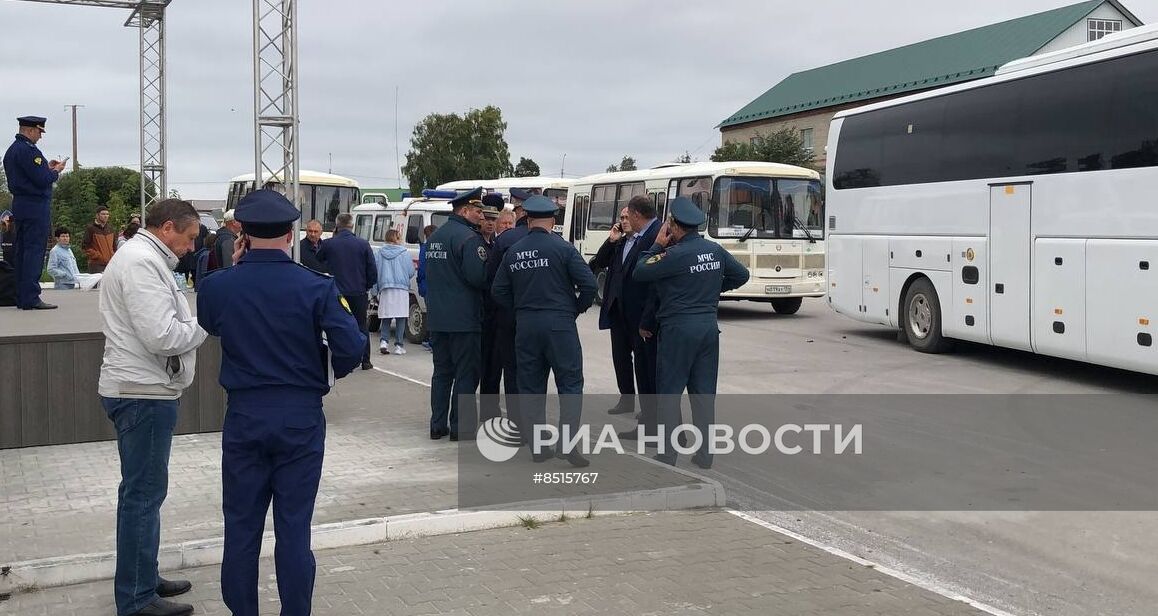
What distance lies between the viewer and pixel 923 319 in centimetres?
1589

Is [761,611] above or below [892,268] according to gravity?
below

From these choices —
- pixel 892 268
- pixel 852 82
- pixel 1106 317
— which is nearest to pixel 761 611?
pixel 1106 317

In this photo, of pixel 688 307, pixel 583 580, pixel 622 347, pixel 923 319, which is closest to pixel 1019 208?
pixel 923 319

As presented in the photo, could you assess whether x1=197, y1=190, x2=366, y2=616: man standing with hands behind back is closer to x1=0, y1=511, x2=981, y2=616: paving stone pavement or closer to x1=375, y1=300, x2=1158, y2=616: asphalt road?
x1=0, y1=511, x2=981, y2=616: paving stone pavement

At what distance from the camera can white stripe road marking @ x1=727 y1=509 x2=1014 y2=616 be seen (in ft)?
17.7

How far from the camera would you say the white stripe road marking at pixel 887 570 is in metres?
5.40

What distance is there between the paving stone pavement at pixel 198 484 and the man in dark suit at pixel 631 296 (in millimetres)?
1610

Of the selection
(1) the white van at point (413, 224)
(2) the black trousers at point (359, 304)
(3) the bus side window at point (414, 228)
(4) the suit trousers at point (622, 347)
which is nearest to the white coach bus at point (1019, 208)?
(4) the suit trousers at point (622, 347)

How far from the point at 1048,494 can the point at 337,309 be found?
17.8 ft

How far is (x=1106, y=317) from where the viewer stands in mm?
12148

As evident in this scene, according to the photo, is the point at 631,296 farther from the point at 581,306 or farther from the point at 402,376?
the point at 402,376

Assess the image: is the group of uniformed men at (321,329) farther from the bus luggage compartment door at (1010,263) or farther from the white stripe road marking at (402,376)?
the bus luggage compartment door at (1010,263)

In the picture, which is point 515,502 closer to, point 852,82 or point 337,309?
point 337,309

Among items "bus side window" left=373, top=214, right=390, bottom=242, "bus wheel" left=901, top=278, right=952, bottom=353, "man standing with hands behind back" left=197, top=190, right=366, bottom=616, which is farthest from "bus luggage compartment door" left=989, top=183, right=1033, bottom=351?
A: "man standing with hands behind back" left=197, top=190, right=366, bottom=616
